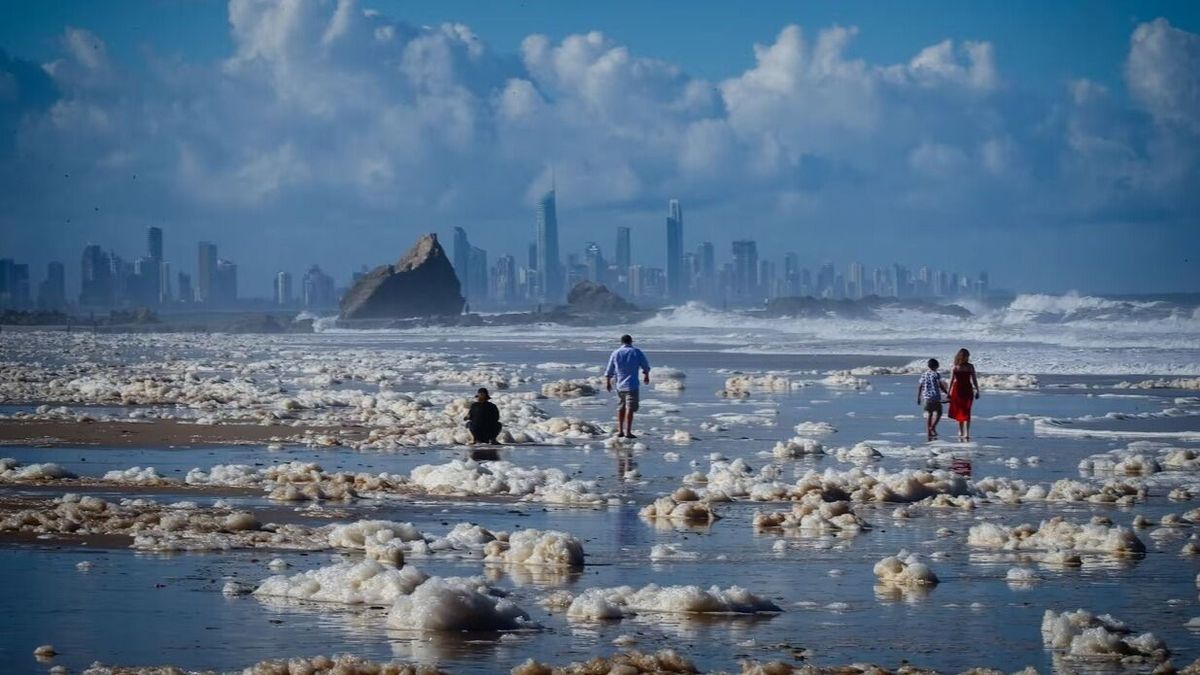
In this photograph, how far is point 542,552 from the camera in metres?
12.1

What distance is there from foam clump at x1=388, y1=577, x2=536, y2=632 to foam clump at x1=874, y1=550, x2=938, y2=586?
125 inches

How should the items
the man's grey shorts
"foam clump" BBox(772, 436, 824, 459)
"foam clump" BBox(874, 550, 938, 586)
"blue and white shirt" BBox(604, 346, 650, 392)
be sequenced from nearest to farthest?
"foam clump" BBox(874, 550, 938, 586) → "foam clump" BBox(772, 436, 824, 459) → the man's grey shorts → "blue and white shirt" BBox(604, 346, 650, 392)

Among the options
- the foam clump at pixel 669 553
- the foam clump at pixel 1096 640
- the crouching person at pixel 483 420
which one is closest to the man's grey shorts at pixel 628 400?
the crouching person at pixel 483 420

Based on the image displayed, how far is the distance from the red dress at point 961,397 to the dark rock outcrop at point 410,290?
400 feet

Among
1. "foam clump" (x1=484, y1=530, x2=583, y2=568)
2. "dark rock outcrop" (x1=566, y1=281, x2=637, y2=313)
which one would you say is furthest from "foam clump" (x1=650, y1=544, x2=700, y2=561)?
"dark rock outcrop" (x1=566, y1=281, x2=637, y2=313)

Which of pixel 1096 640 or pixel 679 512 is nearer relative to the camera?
pixel 1096 640

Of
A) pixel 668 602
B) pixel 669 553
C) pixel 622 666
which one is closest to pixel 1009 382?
pixel 669 553

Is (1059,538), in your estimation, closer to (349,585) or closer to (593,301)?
(349,585)

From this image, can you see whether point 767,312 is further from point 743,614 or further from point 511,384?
point 743,614

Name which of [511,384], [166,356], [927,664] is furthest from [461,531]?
[166,356]

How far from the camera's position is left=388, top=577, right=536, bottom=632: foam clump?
9.45m

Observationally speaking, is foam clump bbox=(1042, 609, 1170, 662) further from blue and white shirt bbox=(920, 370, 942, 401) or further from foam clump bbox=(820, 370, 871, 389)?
foam clump bbox=(820, 370, 871, 389)

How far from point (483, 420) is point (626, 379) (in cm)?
305

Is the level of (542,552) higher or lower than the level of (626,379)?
lower
